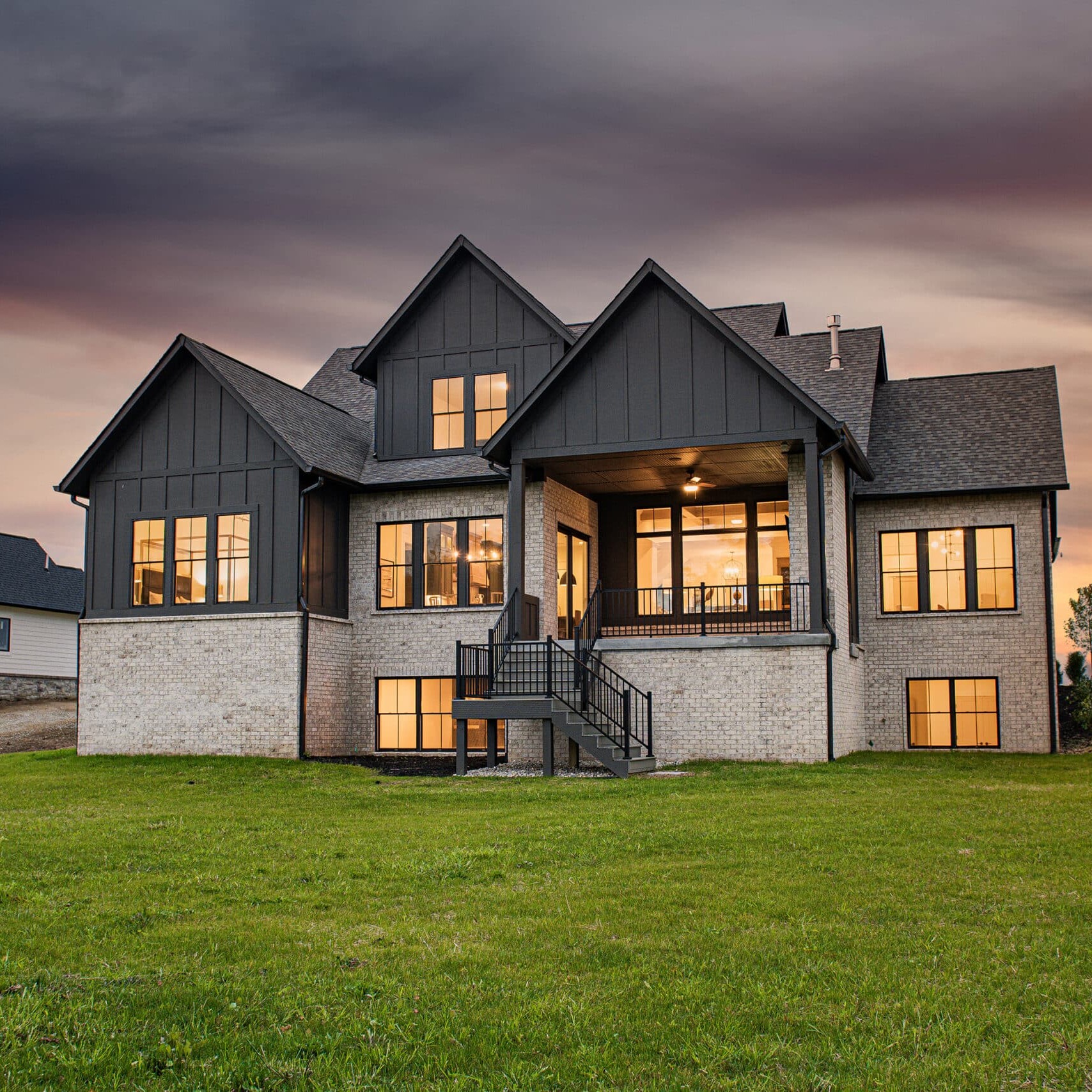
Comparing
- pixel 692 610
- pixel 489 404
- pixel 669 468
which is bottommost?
pixel 692 610

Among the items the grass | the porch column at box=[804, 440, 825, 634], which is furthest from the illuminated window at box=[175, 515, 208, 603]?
the porch column at box=[804, 440, 825, 634]

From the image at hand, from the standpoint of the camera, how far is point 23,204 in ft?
73.2

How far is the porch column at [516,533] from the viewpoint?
20.2 m

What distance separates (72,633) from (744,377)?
31109 mm

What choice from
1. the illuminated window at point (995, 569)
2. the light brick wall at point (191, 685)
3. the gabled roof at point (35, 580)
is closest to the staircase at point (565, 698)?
the light brick wall at point (191, 685)

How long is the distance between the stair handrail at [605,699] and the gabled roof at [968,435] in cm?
667

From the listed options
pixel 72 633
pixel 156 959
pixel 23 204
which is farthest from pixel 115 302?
pixel 156 959

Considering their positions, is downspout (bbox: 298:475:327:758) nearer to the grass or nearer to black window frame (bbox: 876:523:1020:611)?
the grass

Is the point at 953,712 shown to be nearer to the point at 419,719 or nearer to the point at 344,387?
the point at 419,719

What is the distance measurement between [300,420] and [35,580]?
22.6 m

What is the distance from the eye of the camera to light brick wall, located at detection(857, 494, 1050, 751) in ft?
70.1

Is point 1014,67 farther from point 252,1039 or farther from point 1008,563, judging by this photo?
point 252,1039

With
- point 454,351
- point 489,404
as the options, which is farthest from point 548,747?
point 454,351

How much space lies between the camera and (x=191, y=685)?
2162 cm
